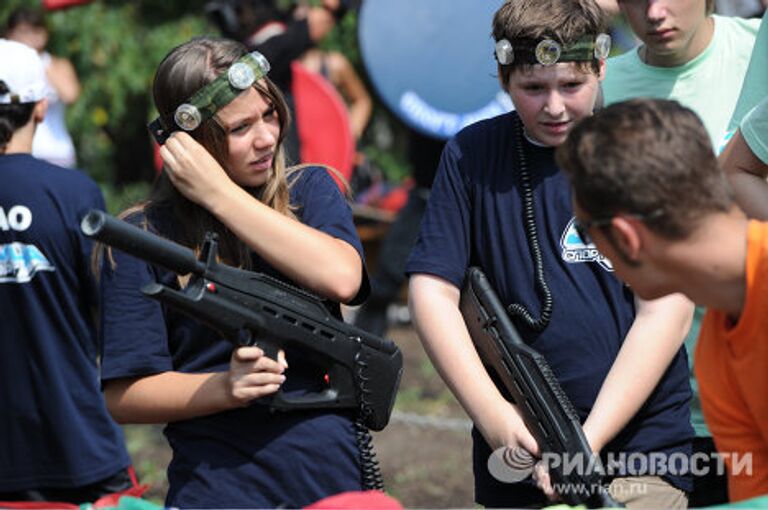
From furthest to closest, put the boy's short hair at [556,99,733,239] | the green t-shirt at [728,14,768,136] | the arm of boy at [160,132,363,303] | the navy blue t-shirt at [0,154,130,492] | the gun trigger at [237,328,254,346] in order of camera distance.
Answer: the navy blue t-shirt at [0,154,130,492], the green t-shirt at [728,14,768,136], the arm of boy at [160,132,363,303], the gun trigger at [237,328,254,346], the boy's short hair at [556,99,733,239]

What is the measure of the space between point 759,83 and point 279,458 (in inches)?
62.2

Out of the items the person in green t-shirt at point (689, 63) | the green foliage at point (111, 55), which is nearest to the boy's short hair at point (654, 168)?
the person in green t-shirt at point (689, 63)

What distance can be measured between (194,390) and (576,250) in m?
0.98

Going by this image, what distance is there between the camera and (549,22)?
333 centimetres

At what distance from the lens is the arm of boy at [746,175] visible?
124 inches

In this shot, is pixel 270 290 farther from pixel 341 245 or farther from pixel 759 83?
pixel 759 83

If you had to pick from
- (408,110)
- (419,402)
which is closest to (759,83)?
Result: (408,110)

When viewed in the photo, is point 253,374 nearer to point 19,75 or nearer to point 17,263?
point 17,263

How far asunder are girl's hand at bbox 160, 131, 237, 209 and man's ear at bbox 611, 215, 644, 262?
990 mm

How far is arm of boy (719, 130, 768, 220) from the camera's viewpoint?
3.15 meters

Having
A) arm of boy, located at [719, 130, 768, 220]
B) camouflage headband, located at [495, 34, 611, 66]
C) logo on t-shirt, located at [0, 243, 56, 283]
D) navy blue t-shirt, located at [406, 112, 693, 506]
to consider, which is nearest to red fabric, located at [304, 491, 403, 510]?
navy blue t-shirt, located at [406, 112, 693, 506]

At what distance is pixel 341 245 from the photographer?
3.20 metres

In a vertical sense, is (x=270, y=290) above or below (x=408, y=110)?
above

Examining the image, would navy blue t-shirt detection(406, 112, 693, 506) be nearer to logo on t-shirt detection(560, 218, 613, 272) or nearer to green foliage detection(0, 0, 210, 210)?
logo on t-shirt detection(560, 218, 613, 272)
